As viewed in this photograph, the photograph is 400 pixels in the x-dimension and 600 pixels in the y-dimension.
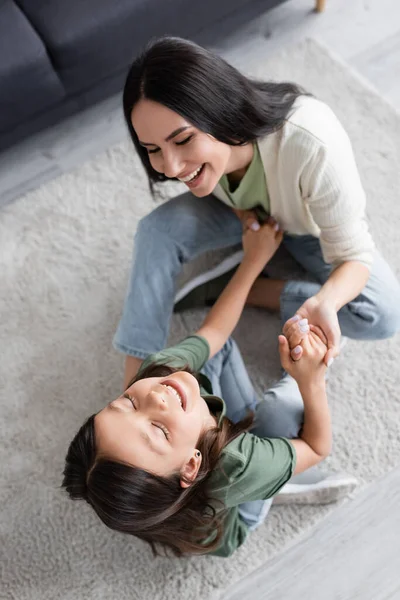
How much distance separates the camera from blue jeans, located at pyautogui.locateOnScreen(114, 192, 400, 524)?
3.92 feet

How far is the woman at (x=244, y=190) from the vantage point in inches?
35.9

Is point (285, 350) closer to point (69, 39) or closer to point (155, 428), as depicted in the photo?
point (155, 428)

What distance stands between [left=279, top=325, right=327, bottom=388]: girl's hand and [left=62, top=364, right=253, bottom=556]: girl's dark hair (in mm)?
151

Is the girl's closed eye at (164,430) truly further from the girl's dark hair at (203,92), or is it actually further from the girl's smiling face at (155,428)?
the girl's dark hair at (203,92)

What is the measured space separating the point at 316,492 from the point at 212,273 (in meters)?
0.53

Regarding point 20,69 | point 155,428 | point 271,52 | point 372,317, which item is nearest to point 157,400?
point 155,428

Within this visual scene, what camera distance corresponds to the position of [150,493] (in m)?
0.89

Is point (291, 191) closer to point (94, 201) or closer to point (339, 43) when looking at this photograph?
point (94, 201)

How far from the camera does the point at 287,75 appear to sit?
5.67ft

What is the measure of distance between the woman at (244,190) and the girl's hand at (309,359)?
2cm

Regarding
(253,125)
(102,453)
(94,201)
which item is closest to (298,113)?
(253,125)

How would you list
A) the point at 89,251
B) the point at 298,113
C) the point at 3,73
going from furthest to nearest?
the point at 89,251, the point at 3,73, the point at 298,113

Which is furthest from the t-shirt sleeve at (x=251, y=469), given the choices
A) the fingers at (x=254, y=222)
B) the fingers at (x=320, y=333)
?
the fingers at (x=254, y=222)

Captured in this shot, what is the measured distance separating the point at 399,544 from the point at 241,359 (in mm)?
491
